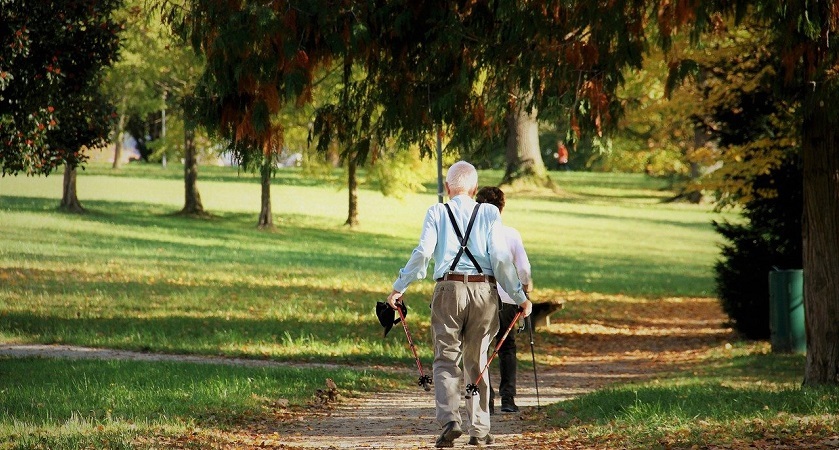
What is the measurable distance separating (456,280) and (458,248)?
0.23 m

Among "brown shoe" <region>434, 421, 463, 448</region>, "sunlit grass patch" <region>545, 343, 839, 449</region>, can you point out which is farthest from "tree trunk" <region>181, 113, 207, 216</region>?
"brown shoe" <region>434, 421, 463, 448</region>

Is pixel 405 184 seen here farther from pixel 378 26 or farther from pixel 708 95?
pixel 378 26

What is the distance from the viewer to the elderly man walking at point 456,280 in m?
8.56

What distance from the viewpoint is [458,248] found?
8555 millimetres

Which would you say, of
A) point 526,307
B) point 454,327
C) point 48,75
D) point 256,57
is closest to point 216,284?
point 48,75

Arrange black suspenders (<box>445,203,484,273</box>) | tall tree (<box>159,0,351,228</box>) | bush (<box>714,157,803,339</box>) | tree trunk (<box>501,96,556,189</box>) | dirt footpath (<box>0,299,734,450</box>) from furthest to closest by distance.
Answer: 1. tree trunk (<box>501,96,556,189</box>)
2. bush (<box>714,157,803,339</box>)
3. tall tree (<box>159,0,351,228</box>)
4. dirt footpath (<box>0,299,734,450</box>)
5. black suspenders (<box>445,203,484,273</box>)

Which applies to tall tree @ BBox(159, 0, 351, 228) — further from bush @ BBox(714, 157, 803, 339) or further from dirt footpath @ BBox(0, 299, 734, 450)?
bush @ BBox(714, 157, 803, 339)

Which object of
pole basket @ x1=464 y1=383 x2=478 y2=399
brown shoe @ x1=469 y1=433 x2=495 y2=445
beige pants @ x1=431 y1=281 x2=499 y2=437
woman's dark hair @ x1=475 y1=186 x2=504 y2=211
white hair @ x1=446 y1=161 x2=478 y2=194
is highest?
white hair @ x1=446 y1=161 x2=478 y2=194

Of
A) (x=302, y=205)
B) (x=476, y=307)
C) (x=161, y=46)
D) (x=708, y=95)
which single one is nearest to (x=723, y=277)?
(x=708, y=95)

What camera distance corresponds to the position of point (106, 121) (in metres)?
17.5

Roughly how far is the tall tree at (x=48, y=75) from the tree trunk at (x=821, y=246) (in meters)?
9.02

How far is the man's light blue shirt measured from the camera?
28.0ft

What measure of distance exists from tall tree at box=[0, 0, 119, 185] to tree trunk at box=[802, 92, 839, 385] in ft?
29.6

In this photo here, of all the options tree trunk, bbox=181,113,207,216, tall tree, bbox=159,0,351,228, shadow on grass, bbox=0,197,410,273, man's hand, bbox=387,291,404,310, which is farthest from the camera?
tree trunk, bbox=181,113,207,216
